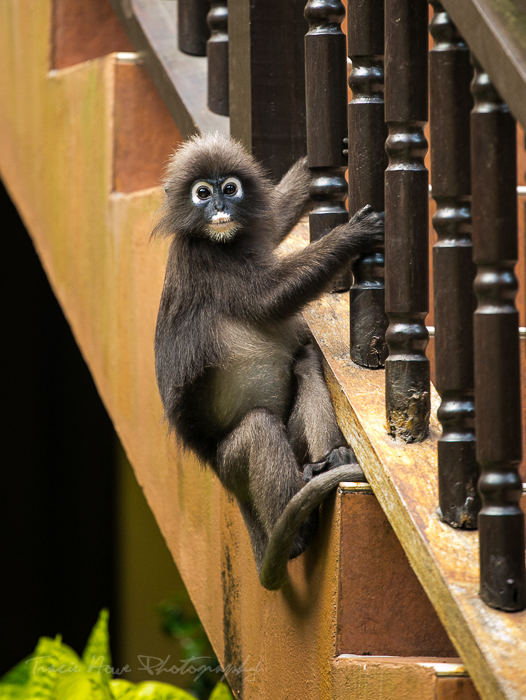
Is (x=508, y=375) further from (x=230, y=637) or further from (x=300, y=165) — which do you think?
(x=230, y=637)

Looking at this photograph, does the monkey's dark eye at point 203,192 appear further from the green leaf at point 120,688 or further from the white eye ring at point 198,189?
the green leaf at point 120,688

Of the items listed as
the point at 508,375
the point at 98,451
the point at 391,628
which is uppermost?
the point at 508,375

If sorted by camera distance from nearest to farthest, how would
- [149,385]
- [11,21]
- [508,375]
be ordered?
1. [508,375]
2. [149,385]
3. [11,21]

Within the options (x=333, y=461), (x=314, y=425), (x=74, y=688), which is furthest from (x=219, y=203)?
(x=74, y=688)

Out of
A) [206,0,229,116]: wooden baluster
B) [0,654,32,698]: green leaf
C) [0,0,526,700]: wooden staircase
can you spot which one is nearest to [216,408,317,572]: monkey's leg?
[0,0,526,700]: wooden staircase

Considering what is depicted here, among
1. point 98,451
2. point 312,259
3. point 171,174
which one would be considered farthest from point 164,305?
point 98,451

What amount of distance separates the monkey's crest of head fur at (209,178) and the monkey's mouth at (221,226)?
1.0 inches

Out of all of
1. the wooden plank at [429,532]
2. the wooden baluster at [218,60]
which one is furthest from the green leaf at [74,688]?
the wooden baluster at [218,60]

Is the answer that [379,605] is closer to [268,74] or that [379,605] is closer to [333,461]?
[333,461]

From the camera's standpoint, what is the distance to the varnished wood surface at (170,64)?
2.53 m

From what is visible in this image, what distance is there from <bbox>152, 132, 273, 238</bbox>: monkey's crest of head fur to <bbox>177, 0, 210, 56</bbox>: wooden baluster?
69cm

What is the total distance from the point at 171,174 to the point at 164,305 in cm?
36

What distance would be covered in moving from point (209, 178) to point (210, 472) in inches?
35.0

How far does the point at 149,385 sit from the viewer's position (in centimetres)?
281
